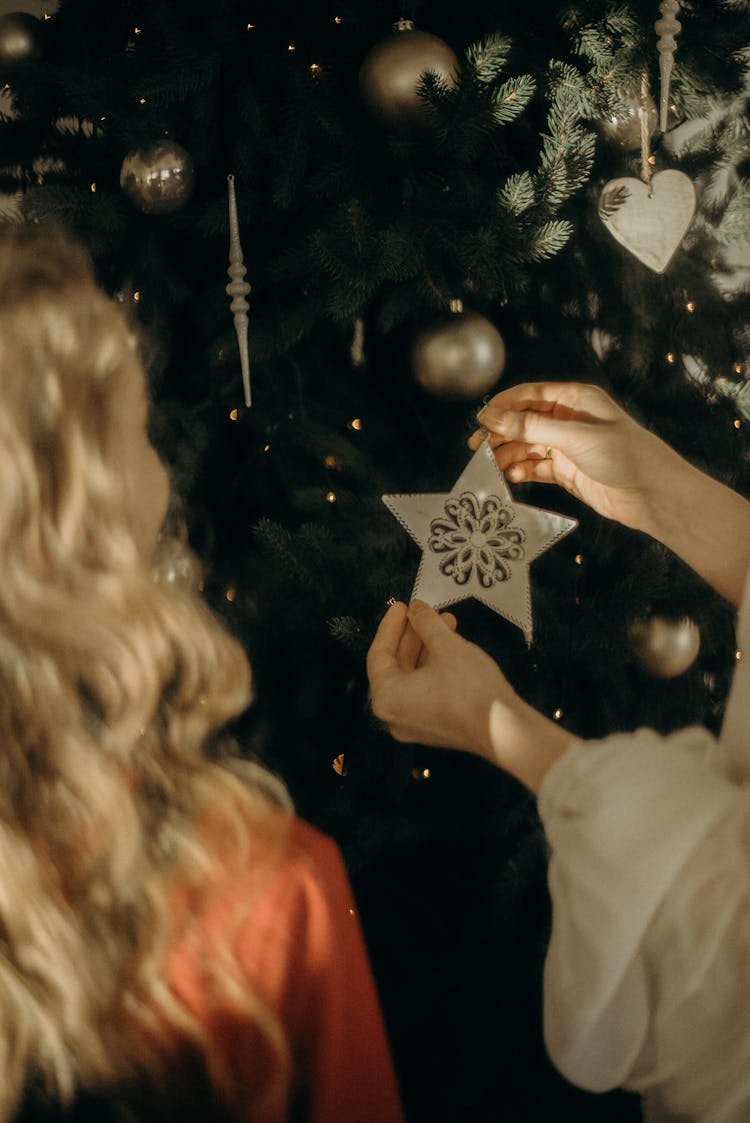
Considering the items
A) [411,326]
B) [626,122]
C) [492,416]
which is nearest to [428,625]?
[492,416]

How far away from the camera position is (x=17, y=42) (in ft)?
3.84

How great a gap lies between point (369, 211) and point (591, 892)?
0.88 metres

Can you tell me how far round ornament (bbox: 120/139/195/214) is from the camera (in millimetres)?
1126

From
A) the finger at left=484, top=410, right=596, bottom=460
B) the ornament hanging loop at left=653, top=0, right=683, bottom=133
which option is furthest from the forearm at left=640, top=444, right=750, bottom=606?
the ornament hanging loop at left=653, top=0, right=683, bottom=133

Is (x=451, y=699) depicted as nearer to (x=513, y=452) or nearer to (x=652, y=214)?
(x=513, y=452)

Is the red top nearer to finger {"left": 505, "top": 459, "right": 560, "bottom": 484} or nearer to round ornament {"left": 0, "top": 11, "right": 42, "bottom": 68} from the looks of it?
finger {"left": 505, "top": 459, "right": 560, "bottom": 484}

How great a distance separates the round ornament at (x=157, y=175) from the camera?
113 cm

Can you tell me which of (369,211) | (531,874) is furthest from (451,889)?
(369,211)

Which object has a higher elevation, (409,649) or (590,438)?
(590,438)

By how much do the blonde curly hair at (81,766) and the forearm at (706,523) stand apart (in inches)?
23.5

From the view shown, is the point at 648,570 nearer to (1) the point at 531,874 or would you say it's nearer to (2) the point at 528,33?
(1) the point at 531,874

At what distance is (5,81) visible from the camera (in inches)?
45.7

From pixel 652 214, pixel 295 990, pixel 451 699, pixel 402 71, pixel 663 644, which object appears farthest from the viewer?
pixel 663 644

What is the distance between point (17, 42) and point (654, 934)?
129 cm
